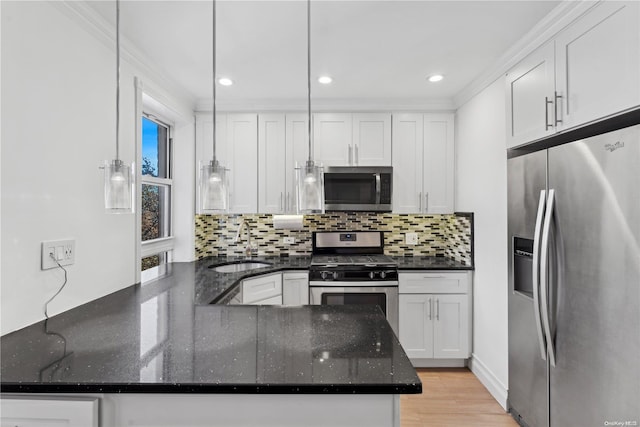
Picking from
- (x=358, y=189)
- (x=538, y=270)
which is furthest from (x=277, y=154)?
(x=538, y=270)

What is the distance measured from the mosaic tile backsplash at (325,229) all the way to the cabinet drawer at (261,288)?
687 mm

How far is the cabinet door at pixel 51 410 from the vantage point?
3.12 feet

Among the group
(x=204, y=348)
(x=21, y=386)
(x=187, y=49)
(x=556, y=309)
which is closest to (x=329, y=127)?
(x=187, y=49)

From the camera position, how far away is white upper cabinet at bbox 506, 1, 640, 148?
142 centimetres

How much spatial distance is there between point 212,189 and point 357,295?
6.60 feet

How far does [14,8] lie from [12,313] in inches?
47.1

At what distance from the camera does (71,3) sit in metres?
1.61

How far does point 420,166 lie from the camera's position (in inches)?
131

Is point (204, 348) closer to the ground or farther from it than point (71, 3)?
closer to the ground

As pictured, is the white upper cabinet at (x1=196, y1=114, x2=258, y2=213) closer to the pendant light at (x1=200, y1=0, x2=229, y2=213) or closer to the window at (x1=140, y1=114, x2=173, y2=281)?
the window at (x1=140, y1=114, x2=173, y2=281)

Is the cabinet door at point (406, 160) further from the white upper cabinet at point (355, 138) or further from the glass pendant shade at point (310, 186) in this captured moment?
the glass pendant shade at point (310, 186)

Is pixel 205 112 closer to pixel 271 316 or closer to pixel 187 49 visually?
pixel 187 49

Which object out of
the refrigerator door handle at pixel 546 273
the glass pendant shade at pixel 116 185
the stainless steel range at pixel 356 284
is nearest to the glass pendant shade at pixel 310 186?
the glass pendant shade at pixel 116 185

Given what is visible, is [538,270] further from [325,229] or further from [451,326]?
[325,229]
